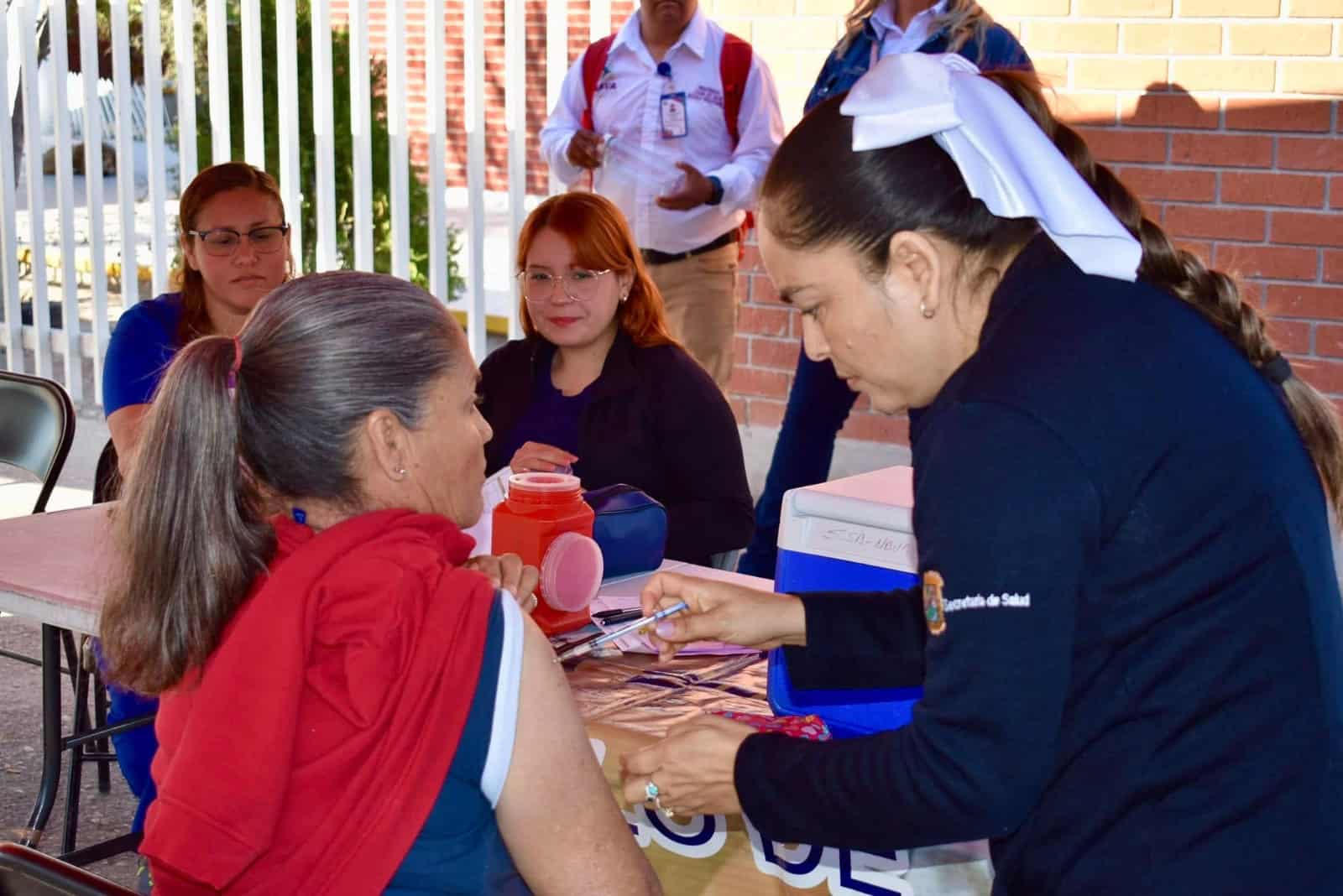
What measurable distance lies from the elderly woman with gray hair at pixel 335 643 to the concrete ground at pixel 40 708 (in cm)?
119

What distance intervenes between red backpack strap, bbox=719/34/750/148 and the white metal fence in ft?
3.02

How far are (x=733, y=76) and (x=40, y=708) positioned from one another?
2.56 metres

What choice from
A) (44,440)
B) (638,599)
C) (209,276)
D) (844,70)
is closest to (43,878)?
(638,599)

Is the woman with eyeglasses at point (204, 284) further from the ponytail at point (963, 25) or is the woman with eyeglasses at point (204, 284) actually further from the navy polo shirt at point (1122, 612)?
the navy polo shirt at point (1122, 612)

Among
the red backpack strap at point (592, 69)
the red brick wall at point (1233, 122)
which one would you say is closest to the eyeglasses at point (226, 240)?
the red backpack strap at point (592, 69)

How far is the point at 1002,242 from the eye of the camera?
1160 millimetres

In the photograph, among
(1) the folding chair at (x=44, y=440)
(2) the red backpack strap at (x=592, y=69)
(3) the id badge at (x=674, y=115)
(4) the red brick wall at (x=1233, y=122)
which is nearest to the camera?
(1) the folding chair at (x=44, y=440)

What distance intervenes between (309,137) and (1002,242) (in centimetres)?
621

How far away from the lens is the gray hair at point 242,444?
132cm

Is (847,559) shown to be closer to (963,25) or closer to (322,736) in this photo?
(322,736)

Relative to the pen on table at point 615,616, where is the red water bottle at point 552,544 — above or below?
above

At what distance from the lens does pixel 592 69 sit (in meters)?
4.65

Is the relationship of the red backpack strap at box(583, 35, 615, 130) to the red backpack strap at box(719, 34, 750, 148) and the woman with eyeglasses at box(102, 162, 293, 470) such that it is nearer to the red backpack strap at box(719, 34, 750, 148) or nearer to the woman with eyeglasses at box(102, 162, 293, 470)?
the red backpack strap at box(719, 34, 750, 148)

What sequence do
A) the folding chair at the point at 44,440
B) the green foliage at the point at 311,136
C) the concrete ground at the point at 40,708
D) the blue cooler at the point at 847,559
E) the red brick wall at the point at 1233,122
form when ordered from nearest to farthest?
the blue cooler at the point at 847,559 < the folding chair at the point at 44,440 < the concrete ground at the point at 40,708 < the red brick wall at the point at 1233,122 < the green foliage at the point at 311,136
